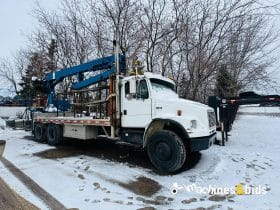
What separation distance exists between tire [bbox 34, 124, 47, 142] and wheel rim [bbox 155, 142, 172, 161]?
6.32 meters

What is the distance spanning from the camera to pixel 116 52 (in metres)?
8.20

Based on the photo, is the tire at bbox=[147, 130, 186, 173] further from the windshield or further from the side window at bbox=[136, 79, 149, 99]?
the windshield

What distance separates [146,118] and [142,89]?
81cm

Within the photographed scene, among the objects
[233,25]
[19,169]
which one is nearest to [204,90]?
[233,25]

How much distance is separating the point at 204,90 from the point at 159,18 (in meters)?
4.24

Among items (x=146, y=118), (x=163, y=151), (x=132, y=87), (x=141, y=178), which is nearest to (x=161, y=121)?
(x=146, y=118)

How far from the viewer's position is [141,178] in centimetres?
621

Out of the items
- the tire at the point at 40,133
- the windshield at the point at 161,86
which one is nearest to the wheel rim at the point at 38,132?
the tire at the point at 40,133

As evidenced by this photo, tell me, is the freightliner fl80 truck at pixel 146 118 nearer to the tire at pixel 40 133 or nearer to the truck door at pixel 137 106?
the truck door at pixel 137 106

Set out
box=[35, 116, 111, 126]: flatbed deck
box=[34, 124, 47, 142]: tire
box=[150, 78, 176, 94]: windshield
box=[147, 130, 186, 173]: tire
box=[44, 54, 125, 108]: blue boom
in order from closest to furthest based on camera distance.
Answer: box=[147, 130, 186, 173]: tire → box=[150, 78, 176, 94]: windshield → box=[35, 116, 111, 126]: flatbed deck → box=[44, 54, 125, 108]: blue boom → box=[34, 124, 47, 142]: tire

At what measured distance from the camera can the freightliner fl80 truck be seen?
655 centimetres

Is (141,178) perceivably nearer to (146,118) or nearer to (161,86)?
(146,118)

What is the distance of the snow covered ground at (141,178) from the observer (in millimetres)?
4812

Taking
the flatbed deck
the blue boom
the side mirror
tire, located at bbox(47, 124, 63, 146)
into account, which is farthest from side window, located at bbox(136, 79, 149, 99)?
tire, located at bbox(47, 124, 63, 146)
